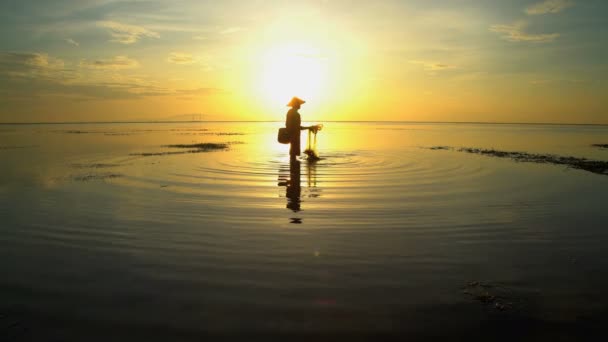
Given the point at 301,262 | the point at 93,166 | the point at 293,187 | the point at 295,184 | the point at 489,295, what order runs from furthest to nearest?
the point at 93,166 → the point at 295,184 → the point at 293,187 → the point at 301,262 → the point at 489,295

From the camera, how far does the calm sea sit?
4.76m

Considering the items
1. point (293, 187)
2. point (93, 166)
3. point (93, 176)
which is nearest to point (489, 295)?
point (293, 187)

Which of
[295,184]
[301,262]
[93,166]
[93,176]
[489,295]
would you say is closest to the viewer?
[489,295]

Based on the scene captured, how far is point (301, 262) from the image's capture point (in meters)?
6.81

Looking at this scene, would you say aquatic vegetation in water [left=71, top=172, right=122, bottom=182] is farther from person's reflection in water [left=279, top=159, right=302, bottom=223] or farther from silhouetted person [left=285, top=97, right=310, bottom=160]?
silhouetted person [left=285, top=97, right=310, bottom=160]

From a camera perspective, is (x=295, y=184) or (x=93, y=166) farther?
(x=93, y=166)

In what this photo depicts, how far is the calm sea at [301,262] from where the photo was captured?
15.6 feet

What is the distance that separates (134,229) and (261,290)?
15.9 feet

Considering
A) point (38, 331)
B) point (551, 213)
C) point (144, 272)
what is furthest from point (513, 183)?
point (38, 331)

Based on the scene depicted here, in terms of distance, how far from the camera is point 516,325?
469 cm

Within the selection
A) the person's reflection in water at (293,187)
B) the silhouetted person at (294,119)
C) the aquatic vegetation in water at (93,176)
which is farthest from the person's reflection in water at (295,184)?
the aquatic vegetation in water at (93,176)

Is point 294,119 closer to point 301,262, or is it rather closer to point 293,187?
point 293,187

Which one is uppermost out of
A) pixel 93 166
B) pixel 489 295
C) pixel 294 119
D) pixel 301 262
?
pixel 294 119

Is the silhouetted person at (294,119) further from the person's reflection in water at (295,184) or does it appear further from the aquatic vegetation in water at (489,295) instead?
the aquatic vegetation in water at (489,295)
